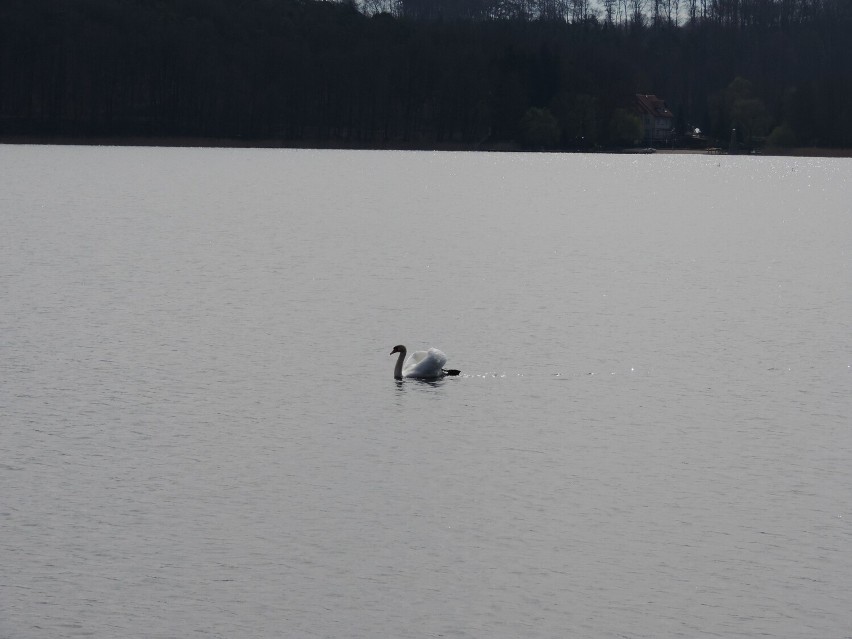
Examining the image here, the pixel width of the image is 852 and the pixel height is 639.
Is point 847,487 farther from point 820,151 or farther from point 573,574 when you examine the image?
point 820,151

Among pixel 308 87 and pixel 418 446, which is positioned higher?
pixel 308 87

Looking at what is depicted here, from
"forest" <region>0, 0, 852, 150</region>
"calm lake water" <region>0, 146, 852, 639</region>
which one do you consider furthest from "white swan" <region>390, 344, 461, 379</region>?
"forest" <region>0, 0, 852, 150</region>

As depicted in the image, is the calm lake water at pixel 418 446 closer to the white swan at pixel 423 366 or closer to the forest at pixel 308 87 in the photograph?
the white swan at pixel 423 366

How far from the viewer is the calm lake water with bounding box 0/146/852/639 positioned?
41.0 ft

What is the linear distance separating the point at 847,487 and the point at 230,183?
7353 cm

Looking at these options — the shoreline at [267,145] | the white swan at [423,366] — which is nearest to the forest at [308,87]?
the shoreline at [267,145]

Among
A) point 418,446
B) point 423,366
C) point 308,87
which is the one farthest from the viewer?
point 308,87

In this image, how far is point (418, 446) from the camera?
18.4 m

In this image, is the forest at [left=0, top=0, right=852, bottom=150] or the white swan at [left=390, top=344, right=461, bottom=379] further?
the forest at [left=0, top=0, right=852, bottom=150]

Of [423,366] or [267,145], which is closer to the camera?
[423,366]

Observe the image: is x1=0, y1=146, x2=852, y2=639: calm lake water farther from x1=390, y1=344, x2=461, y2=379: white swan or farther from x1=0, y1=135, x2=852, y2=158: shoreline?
x1=0, y1=135, x2=852, y2=158: shoreline

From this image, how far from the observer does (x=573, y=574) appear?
1326 cm

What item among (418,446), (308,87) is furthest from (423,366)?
(308,87)

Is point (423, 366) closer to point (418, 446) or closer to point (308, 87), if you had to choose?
point (418, 446)
